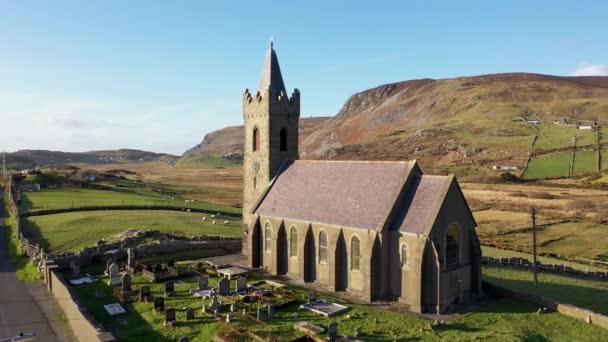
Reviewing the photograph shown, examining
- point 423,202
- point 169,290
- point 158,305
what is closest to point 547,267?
point 423,202

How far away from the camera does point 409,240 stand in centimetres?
3061

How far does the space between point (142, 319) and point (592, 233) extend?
5996 centimetres

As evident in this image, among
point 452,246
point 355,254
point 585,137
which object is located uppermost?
point 585,137

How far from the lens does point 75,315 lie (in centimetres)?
2761

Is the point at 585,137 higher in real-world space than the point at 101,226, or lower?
higher

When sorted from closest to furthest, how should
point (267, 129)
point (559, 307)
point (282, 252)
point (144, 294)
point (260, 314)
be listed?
1. point (260, 314)
2. point (559, 307)
3. point (144, 294)
4. point (282, 252)
5. point (267, 129)

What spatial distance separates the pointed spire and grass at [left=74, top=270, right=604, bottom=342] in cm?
2156

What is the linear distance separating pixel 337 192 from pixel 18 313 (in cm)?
2396

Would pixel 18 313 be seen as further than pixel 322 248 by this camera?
No

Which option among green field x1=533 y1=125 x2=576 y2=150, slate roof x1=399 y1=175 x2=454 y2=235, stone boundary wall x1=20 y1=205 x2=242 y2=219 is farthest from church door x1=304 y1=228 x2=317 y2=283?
green field x1=533 y1=125 x2=576 y2=150

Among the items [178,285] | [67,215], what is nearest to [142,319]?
[178,285]

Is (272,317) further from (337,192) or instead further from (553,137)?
(553,137)

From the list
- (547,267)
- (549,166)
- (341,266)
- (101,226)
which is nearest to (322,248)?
(341,266)

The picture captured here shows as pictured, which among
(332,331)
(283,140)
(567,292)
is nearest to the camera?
(332,331)
